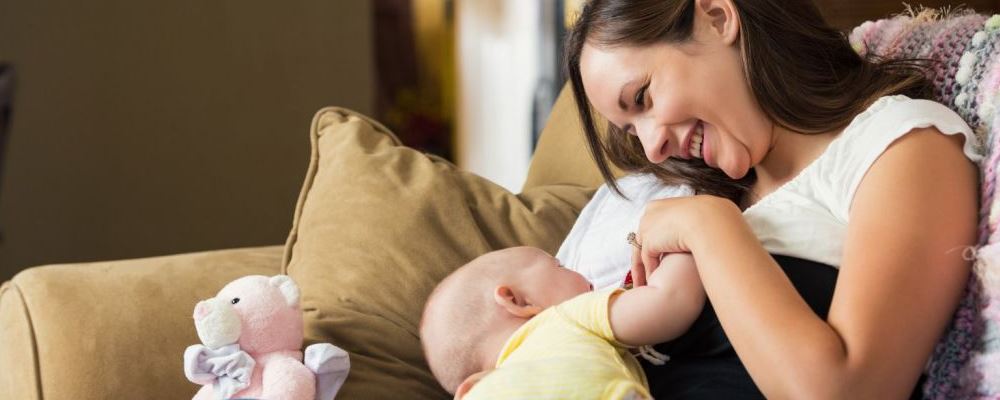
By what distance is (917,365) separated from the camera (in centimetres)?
108

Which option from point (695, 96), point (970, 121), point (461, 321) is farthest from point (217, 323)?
point (970, 121)

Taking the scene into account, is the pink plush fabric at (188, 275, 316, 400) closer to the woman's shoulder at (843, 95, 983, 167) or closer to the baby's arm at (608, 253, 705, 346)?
the baby's arm at (608, 253, 705, 346)

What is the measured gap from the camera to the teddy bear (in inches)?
50.6

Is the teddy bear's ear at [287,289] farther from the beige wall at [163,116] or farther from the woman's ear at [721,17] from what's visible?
the beige wall at [163,116]

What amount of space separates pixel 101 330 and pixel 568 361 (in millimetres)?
725

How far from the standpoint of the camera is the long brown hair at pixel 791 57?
1.33 m

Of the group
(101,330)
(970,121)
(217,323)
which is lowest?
(101,330)

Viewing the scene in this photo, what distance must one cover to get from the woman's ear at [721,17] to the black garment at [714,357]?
0.29 metres

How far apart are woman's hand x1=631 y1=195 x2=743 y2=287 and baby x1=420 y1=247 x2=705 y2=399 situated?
2 centimetres

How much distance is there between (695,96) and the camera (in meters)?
1.31

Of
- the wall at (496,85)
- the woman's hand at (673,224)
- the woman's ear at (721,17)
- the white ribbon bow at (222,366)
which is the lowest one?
the wall at (496,85)

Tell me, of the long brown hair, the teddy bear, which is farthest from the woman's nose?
the teddy bear

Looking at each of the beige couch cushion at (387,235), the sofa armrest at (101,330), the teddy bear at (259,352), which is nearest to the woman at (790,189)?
the beige couch cushion at (387,235)

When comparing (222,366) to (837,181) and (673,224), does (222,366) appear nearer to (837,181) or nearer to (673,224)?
(673,224)
